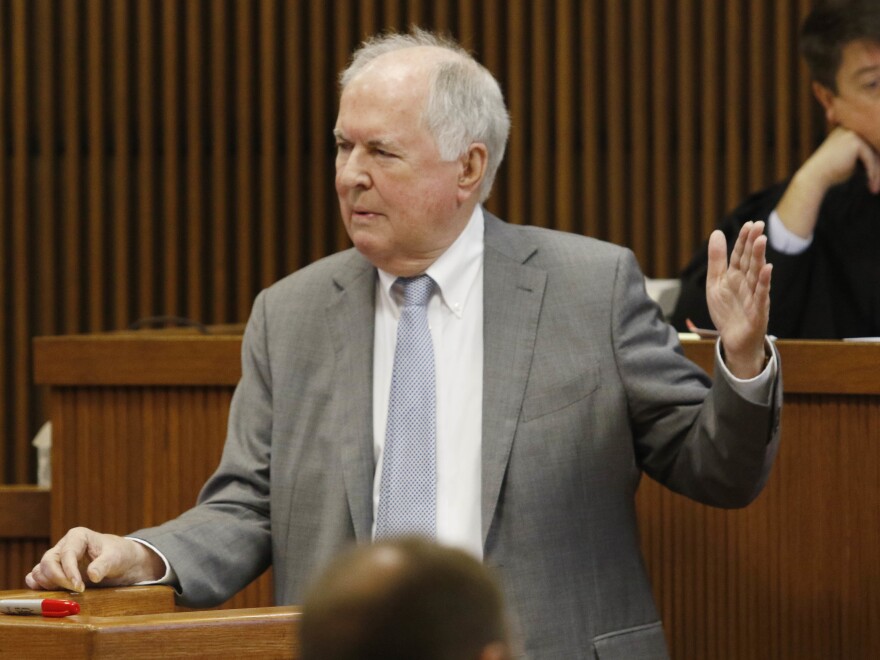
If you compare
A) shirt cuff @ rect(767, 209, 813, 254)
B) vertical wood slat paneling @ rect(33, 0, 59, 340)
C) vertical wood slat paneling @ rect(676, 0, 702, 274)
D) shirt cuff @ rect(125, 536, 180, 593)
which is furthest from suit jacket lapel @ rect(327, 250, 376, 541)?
Result: vertical wood slat paneling @ rect(33, 0, 59, 340)

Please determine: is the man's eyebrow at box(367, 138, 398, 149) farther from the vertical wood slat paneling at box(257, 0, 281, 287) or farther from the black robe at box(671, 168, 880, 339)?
the vertical wood slat paneling at box(257, 0, 281, 287)

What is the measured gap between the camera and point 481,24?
16.6 feet

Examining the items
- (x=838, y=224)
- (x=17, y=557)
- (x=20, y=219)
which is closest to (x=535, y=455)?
(x=838, y=224)

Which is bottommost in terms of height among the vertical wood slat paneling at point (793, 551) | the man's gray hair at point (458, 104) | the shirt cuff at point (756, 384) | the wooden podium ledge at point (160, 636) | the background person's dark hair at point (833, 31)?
the vertical wood slat paneling at point (793, 551)

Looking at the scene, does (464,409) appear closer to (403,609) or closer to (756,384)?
(756,384)

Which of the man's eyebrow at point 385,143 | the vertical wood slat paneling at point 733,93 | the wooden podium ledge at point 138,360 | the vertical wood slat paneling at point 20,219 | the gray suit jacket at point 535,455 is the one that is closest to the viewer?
the gray suit jacket at point 535,455

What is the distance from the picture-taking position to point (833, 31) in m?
3.38

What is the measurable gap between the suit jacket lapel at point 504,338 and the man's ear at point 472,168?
0.30ft

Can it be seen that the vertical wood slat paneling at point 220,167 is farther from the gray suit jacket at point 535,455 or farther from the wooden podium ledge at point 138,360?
the gray suit jacket at point 535,455

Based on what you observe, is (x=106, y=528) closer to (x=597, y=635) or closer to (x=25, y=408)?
(x=597, y=635)

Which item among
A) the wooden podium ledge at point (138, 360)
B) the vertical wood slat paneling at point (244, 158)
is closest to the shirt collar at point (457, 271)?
the wooden podium ledge at point (138, 360)

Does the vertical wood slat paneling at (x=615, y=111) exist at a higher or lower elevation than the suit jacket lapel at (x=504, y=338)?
higher

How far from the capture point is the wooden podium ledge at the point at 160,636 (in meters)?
1.69

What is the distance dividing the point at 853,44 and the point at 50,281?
2919 millimetres
